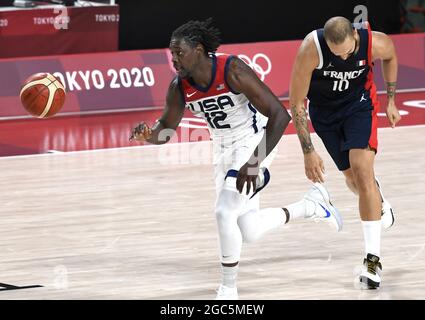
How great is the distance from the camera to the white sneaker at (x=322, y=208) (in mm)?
7867

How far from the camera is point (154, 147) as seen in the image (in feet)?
40.8

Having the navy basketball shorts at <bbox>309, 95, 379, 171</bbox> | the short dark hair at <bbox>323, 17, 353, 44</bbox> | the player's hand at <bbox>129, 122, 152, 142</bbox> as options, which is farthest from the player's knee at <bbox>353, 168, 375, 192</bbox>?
the player's hand at <bbox>129, 122, 152, 142</bbox>

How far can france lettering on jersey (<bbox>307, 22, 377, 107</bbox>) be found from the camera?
718cm

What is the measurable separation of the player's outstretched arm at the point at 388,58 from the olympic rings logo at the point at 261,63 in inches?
284

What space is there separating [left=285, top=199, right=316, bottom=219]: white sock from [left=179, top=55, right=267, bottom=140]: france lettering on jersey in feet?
2.62

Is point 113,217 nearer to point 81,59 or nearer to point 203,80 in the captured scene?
point 203,80

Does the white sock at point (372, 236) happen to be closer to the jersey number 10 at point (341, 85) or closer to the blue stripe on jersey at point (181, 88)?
the jersey number 10 at point (341, 85)

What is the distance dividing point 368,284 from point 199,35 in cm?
175

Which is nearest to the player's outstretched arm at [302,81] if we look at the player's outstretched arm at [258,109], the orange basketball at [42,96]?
the player's outstretched arm at [258,109]

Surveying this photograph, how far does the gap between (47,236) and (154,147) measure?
393 cm

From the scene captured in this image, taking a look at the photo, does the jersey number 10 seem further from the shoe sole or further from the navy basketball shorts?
the shoe sole

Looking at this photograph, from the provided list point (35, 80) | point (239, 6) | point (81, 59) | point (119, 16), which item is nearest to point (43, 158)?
point (81, 59)

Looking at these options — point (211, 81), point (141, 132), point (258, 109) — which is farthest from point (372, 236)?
point (141, 132)

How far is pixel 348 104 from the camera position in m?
7.39
